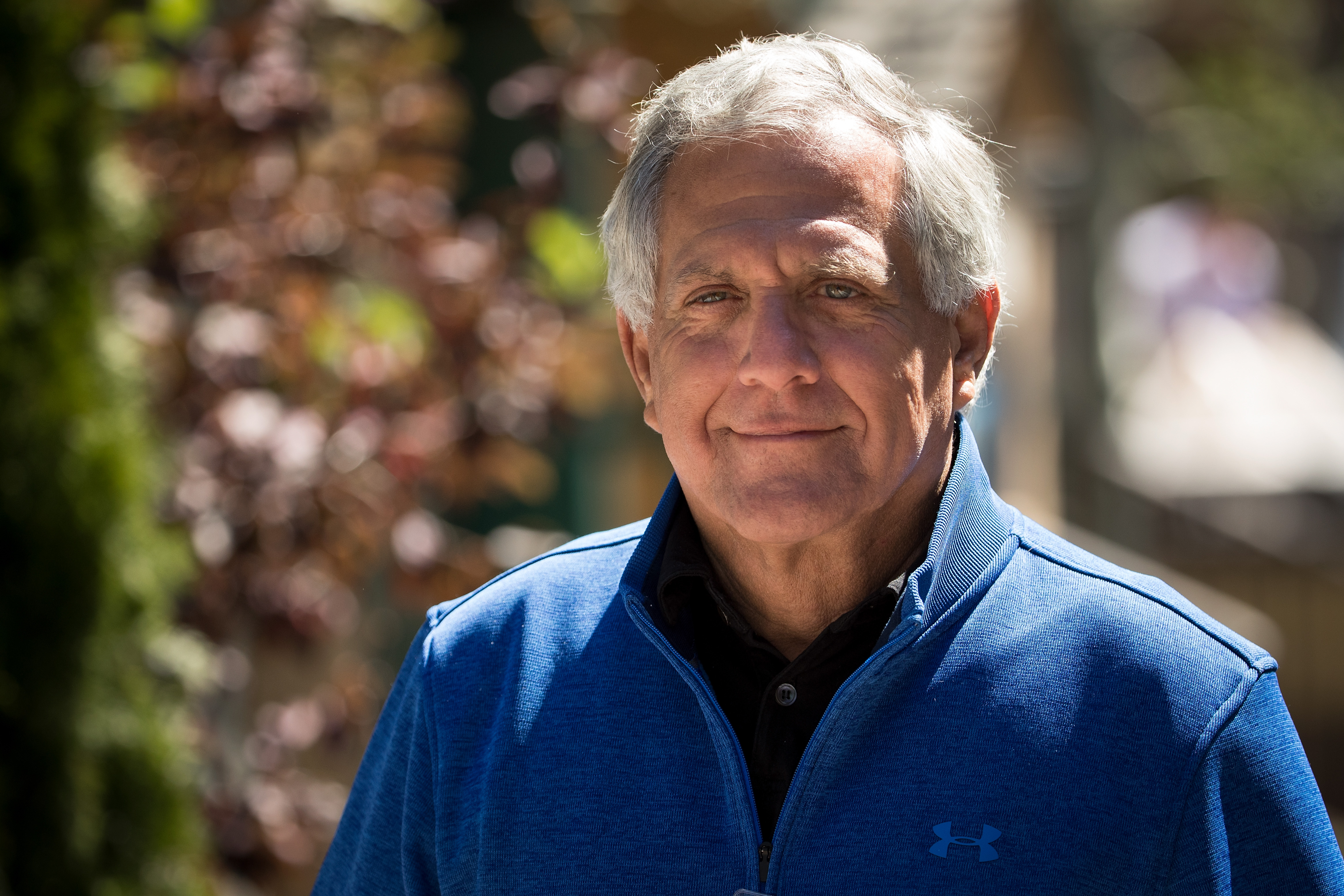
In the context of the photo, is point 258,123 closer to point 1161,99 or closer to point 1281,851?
point 1281,851

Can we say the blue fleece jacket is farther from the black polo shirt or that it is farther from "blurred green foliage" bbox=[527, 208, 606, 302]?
"blurred green foliage" bbox=[527, 208, 606, 302]

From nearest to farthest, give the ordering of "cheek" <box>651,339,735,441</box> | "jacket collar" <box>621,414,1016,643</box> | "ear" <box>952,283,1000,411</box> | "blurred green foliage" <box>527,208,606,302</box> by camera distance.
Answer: "jacket collar" <box>621,414,1016,643</box> < "cheek" <box>651,339,735,441</box> < "ear" <box>952,283,1000,411</box> < "blurred green foliage" <box>527,208,606,302</box>

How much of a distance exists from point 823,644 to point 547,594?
416 mm

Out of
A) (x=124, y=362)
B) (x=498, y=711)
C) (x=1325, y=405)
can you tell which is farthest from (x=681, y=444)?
(x=1325, y=405)

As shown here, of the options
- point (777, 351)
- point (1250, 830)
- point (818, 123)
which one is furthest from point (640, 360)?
point (1250, 830)

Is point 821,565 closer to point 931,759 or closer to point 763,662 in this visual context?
point 763,662

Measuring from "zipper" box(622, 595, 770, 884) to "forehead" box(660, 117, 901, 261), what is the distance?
0.49m

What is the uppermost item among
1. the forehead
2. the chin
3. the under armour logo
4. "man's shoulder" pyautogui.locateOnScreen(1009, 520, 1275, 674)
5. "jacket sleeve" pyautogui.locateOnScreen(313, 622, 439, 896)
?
the forehead

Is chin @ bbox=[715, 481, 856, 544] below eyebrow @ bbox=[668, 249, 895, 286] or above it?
below

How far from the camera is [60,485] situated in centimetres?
291

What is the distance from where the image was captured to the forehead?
5.57 ft

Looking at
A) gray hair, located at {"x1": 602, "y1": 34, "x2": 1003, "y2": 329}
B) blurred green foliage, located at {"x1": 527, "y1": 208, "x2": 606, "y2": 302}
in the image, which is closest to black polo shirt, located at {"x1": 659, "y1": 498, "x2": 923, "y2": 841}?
gray hair, located at {"x1": 602, "y1": 34, "x2": 1003, "y2": 329}

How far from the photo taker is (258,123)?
3084mm

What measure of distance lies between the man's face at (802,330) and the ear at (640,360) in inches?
6.0
